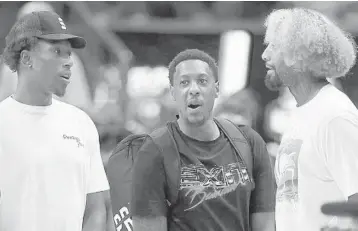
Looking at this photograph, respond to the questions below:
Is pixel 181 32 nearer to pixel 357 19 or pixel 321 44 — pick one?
pixel 357 19

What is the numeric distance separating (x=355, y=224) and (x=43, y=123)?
152 cm

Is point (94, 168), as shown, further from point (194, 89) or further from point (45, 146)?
point (194, 89)

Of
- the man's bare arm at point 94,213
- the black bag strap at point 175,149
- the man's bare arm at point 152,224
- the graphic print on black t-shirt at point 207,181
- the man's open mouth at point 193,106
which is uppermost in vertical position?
the man's open mouth at point 193,106

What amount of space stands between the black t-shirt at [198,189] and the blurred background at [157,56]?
3.05 metres

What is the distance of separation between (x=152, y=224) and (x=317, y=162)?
838 millimetres

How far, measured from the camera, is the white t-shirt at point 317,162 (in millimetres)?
2865

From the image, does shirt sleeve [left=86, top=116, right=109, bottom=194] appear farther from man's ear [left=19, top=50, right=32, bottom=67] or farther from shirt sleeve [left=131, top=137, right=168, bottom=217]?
man's ear [left=19, top=50, right=32, bottom=67]

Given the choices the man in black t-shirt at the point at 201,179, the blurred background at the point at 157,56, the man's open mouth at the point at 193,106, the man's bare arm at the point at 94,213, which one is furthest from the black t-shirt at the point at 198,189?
the blurred background at the point at 157,56

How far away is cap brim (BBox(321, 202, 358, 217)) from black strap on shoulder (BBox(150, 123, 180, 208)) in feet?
2.40

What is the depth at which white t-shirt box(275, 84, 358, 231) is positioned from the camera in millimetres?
2865

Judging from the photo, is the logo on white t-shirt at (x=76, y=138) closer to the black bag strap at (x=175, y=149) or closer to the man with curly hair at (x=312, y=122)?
the black bag strap at (x=175, y=149)

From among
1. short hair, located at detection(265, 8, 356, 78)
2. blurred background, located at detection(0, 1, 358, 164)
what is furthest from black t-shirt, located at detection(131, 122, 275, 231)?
blurred background, located at detection(0, 1, 358, 164)

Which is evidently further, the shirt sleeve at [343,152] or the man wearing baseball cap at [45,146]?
the man wearing baseball cap at [45,146]

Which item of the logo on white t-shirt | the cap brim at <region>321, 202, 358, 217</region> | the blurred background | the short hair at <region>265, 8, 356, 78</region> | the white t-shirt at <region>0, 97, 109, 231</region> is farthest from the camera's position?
the blurred background
